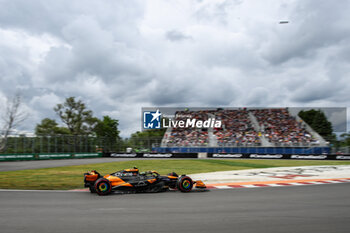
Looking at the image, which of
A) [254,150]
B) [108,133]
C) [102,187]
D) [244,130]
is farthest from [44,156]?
[108,133]

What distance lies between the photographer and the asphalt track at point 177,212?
5562mm

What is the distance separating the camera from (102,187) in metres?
9.70

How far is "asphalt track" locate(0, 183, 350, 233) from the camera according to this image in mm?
5562

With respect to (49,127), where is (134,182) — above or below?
below

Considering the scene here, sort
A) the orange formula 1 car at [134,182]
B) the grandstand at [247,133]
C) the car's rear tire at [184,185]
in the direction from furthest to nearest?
the grandstand at [247,133]
the car's rear tire at [184,185]
the orange formula 1 car at [134,182]

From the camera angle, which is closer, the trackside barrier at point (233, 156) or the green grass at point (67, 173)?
the green grass at point (67, 173)

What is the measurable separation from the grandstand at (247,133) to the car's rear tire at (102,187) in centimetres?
3034

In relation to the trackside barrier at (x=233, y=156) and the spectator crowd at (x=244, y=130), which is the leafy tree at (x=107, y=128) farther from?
the trackside barrier at (x=233, y=156)

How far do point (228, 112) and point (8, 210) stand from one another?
46.7 metres

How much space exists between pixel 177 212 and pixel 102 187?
3.87m

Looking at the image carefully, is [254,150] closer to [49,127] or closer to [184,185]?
[184,185]

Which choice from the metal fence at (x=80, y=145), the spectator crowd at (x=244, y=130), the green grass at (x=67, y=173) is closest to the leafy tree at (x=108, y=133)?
the metal fence at (x=80, y=145)

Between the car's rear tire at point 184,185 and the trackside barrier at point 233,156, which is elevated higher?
the car's rear tire at point 184,185

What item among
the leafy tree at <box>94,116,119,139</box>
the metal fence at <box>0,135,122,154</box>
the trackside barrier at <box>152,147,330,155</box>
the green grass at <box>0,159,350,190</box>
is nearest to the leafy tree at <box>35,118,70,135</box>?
the leafy tree at <box>94,116,119,139</box>
